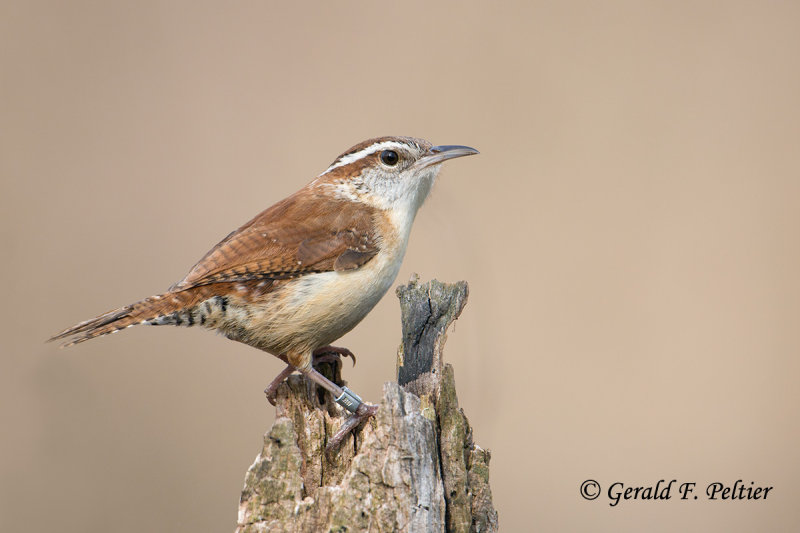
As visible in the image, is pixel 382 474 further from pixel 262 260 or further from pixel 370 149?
pixel 370 149

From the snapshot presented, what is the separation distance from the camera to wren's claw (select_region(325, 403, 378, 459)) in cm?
296

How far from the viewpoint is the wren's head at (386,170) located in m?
3.87

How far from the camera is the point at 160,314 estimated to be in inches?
128

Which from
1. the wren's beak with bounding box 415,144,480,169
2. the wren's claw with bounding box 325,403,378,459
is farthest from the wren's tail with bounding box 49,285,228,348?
the wren's beak with bounding box 415,144,480,169

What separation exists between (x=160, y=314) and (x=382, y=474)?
125 centimetres

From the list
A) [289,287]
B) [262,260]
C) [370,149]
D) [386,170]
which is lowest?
[289,287]

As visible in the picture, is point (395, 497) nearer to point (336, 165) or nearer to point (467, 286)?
point (467, 286)

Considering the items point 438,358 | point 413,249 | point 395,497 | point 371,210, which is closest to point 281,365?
point 413,249

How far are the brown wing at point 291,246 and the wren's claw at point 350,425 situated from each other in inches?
26.9

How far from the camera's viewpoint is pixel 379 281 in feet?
11.5

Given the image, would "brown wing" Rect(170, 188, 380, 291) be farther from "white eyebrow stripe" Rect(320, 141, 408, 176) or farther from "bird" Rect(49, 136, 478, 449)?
"white eyebrow stripe" Rect(320, 141, 408, 176)

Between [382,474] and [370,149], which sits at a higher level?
[370,149]

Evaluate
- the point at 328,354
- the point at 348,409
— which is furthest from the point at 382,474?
the point at 328,354

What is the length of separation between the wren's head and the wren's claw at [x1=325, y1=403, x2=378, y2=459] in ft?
3.82
